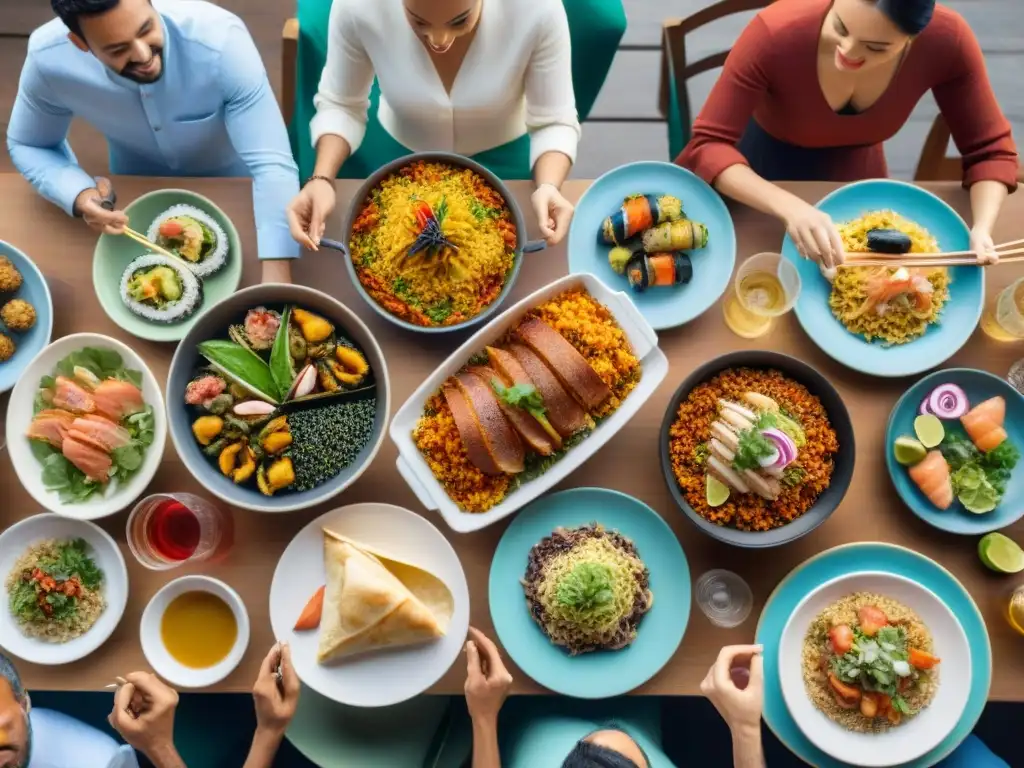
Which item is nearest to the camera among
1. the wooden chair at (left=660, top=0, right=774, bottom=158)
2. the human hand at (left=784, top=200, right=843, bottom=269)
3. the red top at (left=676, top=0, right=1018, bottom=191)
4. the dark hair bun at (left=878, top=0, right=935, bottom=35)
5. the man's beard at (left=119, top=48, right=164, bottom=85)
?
the dark hair bun at (left=878, top=0, right=935, bottom=35)

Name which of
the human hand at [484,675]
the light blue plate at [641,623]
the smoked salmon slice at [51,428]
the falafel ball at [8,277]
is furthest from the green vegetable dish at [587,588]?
the falafel ball at [8,277]

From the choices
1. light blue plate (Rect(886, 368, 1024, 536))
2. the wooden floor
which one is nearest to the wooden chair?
the wooden floor

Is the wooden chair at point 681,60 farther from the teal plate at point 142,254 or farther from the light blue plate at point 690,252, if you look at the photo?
the teal plate at point 142,254

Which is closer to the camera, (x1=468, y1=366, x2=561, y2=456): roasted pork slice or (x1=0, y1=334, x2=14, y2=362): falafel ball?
(x1=468, y1=366, x2=561, y2=456): roasted pork slice

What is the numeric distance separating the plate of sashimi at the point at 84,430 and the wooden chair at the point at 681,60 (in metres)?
1.77

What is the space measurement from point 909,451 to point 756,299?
50 cm

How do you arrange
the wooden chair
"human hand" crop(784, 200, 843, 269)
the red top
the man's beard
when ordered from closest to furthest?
1. the man's beard
2. "human hand" crop(784, 200, 843, 269)
3. the red top
4. the wooden chair

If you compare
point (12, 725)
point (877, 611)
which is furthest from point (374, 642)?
point (877, 611)

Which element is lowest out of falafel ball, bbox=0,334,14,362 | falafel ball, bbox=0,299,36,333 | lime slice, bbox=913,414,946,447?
→ falafel ball, bbox=0,334,14,362

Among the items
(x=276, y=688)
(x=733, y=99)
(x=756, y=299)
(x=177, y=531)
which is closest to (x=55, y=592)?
(x=177, y=531)

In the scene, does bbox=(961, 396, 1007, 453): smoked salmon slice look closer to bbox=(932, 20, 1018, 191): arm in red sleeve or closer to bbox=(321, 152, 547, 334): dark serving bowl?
bbox=(932, 20, 1018, 191): arm in red sleeve

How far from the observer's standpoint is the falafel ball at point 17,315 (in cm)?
174

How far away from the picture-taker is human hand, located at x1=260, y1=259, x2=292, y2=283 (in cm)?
181

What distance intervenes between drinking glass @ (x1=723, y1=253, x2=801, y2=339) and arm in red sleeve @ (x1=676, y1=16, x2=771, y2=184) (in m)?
0.29
